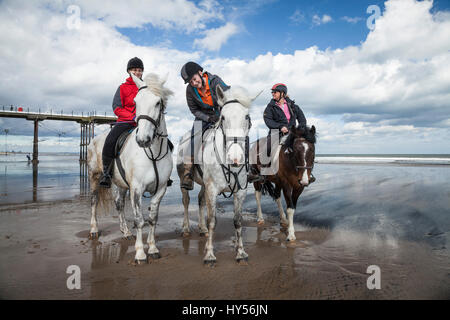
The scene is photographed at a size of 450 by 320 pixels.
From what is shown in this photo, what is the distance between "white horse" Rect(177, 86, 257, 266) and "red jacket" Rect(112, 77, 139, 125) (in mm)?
2069

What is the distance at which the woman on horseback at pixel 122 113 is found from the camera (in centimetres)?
509

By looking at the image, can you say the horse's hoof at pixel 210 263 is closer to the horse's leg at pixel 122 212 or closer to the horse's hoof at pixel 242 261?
the horse's hoof at pixel 242 261

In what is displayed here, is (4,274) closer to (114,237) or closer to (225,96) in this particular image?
(114,237)

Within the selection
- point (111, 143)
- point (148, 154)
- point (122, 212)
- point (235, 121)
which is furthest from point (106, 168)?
point (235, 121)

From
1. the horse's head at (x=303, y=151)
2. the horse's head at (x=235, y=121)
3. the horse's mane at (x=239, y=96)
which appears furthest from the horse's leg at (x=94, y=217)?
the horse's head at (x=303, y=151)

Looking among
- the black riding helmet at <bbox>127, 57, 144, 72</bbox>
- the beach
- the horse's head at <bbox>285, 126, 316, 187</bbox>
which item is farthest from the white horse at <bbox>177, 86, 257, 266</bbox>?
Answer: the black riding helmet at <bbox>127, 57, 144, 72</bbox>

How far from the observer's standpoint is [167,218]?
7.57m

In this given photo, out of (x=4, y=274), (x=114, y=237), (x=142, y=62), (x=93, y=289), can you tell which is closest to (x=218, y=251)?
(x=93, y=289)

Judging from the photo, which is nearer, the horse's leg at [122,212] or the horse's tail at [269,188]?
the horse's leg at [122,212]

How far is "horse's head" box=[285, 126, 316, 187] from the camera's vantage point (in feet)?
18.1

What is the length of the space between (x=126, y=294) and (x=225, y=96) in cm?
337

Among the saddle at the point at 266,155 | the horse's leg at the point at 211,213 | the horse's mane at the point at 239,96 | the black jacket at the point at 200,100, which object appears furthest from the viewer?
the saddle at the point at 266,155

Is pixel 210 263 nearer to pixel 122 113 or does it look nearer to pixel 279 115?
pixel 122 113

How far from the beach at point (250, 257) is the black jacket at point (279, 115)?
3058mm
